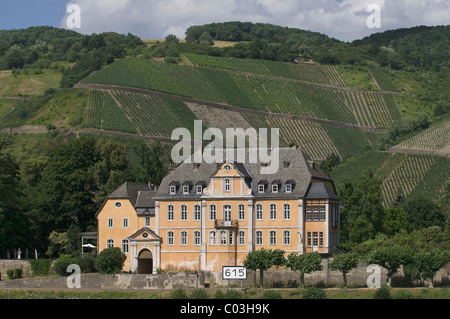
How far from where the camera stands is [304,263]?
7756 centimetres

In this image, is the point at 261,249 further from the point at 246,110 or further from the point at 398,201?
the point at 246,110

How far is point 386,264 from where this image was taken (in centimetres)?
7794

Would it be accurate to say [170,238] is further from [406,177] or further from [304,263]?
[406,177]

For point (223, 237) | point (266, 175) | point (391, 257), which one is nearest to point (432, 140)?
point (266, 175)

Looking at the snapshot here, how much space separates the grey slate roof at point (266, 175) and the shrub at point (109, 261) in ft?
19.9

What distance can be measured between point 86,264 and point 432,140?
8009cm

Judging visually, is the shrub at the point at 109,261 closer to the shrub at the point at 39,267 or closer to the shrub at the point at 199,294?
the shrub at the point at 39,267

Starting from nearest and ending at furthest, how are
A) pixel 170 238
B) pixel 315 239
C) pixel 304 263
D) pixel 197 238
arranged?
pixel 304 263
pixel 315 239
pixel 197 238
pixel 170 238

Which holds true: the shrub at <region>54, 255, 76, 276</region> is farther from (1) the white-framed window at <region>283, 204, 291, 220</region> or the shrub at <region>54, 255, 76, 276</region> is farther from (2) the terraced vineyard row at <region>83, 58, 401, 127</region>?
(2) the terraced vineyard row at <region>83, 58, 401, 127</region>

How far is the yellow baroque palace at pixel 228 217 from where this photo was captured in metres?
84.9
